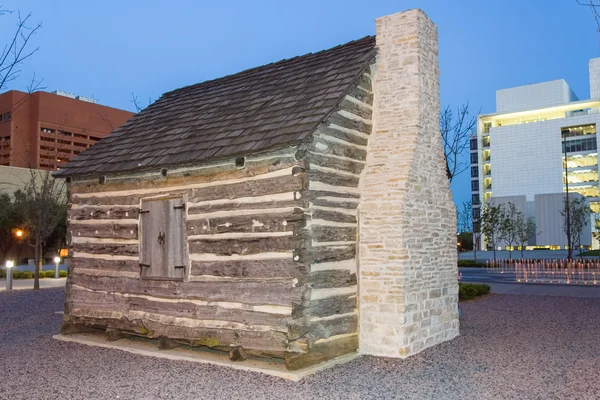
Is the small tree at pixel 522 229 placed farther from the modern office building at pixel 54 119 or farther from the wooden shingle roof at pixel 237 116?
the wooden shingle roof at pixel 237 116

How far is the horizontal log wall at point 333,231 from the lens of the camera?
802cm

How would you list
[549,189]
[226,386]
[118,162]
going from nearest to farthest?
[226,386] < [118,162] < [549,189]

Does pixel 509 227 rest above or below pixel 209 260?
above

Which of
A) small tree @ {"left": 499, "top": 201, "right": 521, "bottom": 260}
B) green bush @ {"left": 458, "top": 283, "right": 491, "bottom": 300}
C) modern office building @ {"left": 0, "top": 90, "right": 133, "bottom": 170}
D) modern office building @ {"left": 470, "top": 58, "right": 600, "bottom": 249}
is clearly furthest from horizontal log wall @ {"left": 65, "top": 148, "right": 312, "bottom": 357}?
modern office building @ {"left": 470, "top": 58, "right": 600, "bottom": 249}

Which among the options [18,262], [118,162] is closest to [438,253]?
[118,162]

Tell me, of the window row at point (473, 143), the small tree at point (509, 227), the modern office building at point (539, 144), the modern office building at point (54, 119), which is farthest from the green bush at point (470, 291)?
the window row at point (473, 143)

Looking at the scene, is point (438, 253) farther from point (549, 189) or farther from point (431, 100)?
point (549, 189)

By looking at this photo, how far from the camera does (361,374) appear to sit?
7691mm

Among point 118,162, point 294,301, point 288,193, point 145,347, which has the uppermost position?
point 118,162

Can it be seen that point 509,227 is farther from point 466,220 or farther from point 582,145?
point 582,145

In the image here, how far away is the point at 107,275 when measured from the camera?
10805 millimetres

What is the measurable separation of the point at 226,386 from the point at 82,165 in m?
6.31

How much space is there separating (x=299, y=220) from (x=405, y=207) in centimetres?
191

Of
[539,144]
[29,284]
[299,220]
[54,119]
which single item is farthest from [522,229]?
[299,220]
